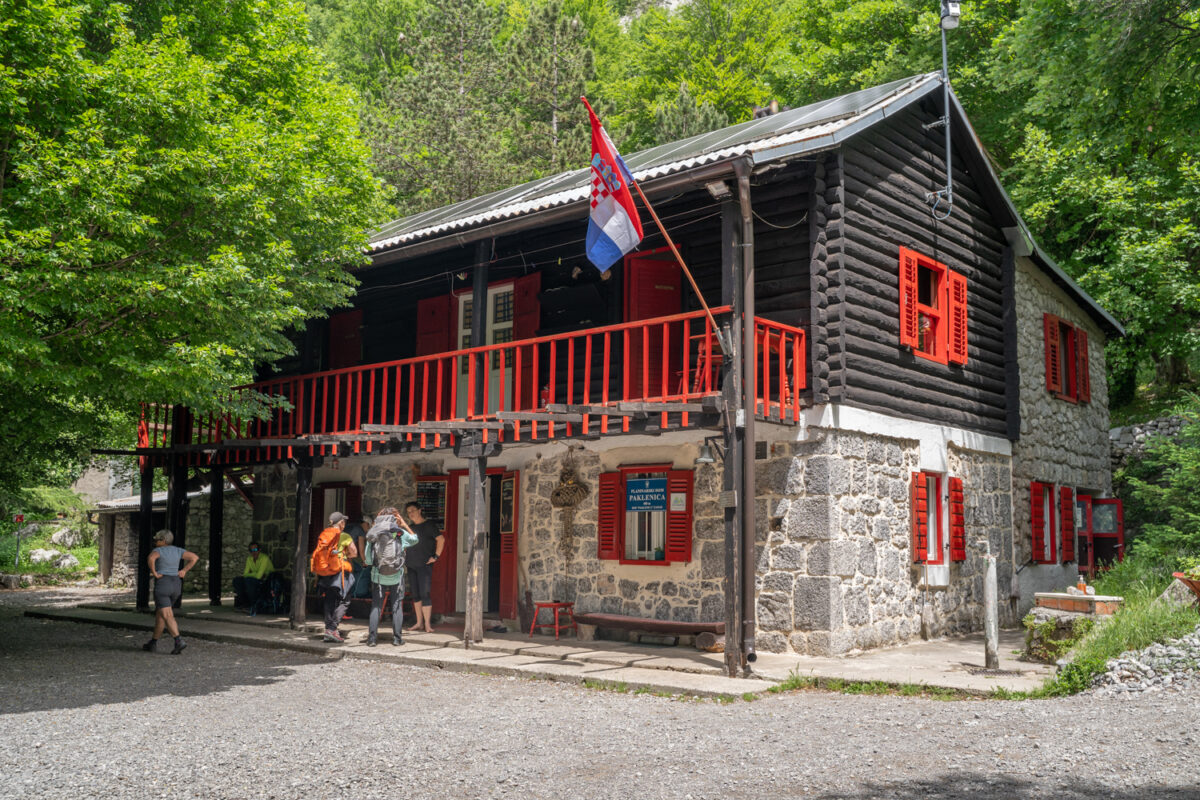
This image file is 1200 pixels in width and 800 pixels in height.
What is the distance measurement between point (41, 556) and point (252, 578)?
16.5 meters

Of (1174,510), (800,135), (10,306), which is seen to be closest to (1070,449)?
(1174,510)

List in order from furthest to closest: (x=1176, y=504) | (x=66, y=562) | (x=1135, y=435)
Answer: (x=66, y=562)
(x=1135, y=435)
(x=1176, y=504)

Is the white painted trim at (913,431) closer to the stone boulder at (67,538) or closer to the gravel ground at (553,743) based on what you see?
the gravel ground at (553,743)

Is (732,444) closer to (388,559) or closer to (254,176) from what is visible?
(388,559)

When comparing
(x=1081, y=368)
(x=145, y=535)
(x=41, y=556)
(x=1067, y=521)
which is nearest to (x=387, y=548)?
(x=145, y=535)

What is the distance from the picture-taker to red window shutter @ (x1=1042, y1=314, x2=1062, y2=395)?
52.5ft

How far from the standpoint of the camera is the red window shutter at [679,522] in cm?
1186

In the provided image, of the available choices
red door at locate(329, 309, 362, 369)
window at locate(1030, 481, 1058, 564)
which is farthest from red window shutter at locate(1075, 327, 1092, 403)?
red door at locate(329, 309, 362, 369)

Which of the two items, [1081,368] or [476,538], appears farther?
[1081,368]

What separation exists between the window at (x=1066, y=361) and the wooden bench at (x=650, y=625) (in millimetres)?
8038

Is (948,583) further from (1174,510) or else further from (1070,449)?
(1070,449)

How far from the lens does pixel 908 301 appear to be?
12.6m

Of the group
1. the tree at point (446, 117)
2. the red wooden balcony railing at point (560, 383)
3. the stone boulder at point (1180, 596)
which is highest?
the tree at point (446, 117)

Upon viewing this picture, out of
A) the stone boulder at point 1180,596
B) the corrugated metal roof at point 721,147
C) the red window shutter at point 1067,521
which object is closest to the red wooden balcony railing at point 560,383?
the corrugated metal roof at point 721,147
